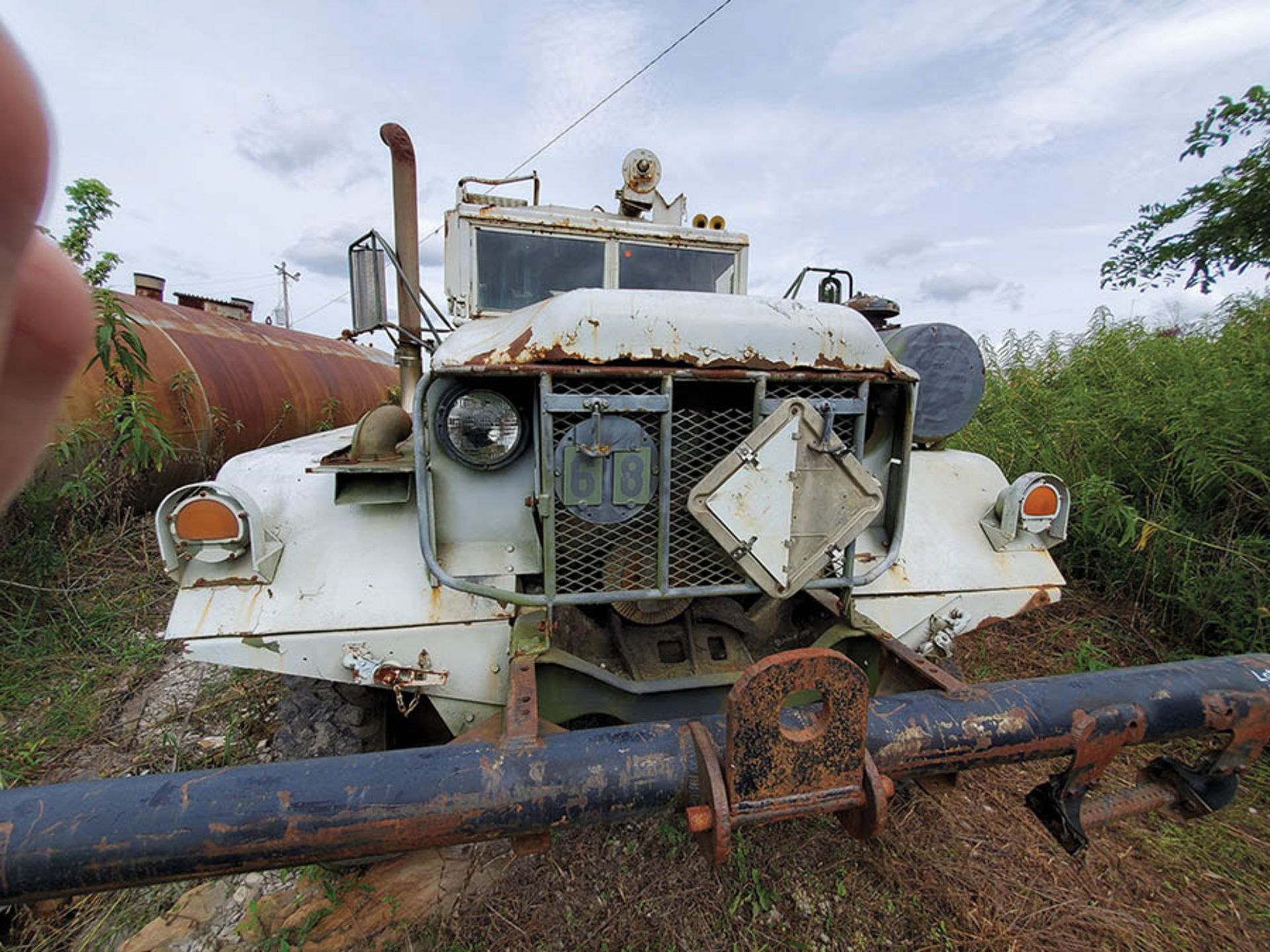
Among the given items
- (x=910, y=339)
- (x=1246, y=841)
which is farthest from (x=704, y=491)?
(x=1246, y=841)

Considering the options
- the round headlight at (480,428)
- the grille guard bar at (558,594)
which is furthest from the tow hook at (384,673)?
the round headlight at (480,428)

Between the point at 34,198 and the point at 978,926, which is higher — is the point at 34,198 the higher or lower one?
the higher one

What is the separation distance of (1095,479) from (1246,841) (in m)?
1.90

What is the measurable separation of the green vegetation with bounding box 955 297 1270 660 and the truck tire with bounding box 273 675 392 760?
12.5 feet

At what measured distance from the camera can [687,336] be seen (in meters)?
1.53

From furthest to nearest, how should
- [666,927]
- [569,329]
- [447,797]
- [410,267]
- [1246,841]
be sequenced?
[410,267] < [1246,841] < [666,927] < [569,329] < [447,797]

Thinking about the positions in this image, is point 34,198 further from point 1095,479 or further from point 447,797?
point 1095,479

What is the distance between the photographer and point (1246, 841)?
2.18 meters

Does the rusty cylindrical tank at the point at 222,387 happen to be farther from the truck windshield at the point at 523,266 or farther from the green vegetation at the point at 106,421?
the truck windshield at the point at 523,266

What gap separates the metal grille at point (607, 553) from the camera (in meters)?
1.72

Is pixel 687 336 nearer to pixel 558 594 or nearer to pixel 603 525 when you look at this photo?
pixel 603 525

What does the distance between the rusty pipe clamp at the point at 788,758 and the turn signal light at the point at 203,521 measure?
1.44 meters

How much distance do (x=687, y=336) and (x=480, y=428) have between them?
2.20ft

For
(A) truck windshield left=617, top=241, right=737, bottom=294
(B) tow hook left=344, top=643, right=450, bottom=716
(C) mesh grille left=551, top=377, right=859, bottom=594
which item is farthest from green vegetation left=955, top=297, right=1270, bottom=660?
(B) tow hook left=344, top=643, right=450, bottom=716
